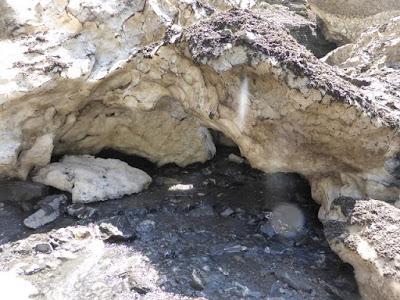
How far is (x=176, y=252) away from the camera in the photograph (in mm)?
4676

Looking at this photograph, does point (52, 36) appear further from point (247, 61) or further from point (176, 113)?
point (247, 61)

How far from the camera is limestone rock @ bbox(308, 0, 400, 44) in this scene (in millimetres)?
7828

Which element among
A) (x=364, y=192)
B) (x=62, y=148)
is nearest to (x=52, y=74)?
(x=62, y=148)

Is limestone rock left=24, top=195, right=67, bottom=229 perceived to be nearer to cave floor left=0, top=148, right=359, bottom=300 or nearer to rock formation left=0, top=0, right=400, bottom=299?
cave floor left=0, top=148, right=359, bottom=300

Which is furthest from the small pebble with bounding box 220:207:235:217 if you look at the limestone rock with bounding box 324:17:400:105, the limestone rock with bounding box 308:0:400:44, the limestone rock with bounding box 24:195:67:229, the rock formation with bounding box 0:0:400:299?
the limestone rock with bounding box 308:0:400:44

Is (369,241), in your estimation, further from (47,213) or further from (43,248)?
(47,213)

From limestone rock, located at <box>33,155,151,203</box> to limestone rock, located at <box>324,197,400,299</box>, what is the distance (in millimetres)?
2365

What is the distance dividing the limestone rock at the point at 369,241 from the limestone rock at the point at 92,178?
2365 mm

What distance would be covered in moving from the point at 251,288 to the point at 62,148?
3.08 meters

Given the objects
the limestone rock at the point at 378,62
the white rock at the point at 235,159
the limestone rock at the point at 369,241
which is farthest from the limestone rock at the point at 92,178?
the limestone rock at the point at 378,62

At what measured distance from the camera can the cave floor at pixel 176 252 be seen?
416cm

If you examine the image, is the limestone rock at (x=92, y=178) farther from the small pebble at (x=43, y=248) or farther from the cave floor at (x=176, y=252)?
the small pebble at (x=43, y=248)

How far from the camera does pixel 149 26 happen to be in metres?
5.62

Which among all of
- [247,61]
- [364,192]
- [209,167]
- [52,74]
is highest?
[247,61]
